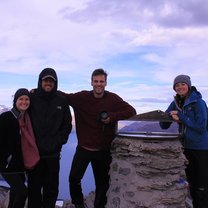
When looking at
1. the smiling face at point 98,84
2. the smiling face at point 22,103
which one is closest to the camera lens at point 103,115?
the smiling face at point 98,84

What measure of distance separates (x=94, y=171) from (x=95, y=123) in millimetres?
725

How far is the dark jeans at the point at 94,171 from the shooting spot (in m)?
5.32

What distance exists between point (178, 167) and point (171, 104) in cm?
92

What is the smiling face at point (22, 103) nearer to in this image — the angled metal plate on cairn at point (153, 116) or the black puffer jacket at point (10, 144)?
the black puffer jacket at point (10, 144)

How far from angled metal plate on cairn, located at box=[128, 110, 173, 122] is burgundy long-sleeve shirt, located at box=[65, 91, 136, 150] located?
8cm

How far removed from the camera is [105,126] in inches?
211

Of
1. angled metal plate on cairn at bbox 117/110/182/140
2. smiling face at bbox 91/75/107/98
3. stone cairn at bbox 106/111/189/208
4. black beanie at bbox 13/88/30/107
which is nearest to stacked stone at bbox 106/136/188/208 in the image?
stone cairn at bbox 106/111/189/208

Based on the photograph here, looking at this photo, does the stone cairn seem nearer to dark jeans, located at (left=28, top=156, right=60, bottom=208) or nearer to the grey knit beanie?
the grey knit beanie

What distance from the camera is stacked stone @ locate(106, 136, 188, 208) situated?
5.09 meters

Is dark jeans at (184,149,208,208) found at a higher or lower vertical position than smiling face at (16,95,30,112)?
lower

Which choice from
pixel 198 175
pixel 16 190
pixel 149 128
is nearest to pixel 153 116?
pixel 149 128


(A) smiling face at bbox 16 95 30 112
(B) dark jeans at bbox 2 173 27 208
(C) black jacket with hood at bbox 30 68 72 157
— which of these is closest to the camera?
(B) dark jeans at bbox 2 173 27 208

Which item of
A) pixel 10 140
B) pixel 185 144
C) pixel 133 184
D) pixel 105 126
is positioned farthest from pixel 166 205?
pixel 10 140

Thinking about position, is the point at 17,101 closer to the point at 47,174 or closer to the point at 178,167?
the point at 47,174
